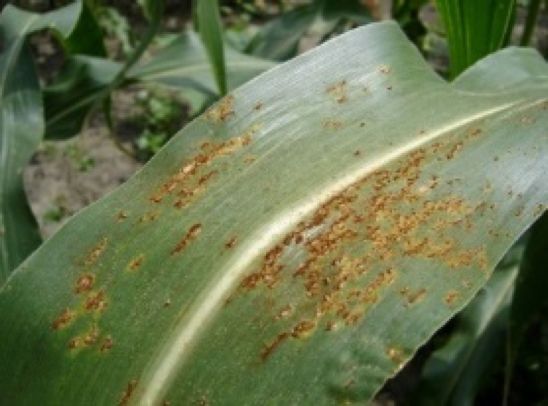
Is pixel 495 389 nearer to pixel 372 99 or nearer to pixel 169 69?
pixel 169 69

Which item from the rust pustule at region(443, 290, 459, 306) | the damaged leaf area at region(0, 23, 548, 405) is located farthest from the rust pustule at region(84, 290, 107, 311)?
the rust pustule at region(443, 290, 459, 306)

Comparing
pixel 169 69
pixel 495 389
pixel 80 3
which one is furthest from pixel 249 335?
pixel 495 389

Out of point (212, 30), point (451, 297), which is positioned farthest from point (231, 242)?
point (212, 30)

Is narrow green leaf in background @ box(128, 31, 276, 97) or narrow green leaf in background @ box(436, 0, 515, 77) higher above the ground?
narrow green leaf in background @ box(436, 0, 515, 77)

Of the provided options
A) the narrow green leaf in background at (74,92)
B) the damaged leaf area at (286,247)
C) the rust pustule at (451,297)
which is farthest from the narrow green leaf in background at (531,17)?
the rust pustule at (451,297)

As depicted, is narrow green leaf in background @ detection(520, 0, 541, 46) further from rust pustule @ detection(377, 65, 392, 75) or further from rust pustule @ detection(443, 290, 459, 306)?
rust pustule @ detection(443, 290, 459, 306)

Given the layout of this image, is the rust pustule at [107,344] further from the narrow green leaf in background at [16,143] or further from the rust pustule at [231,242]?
the narrow green leaf in background at [16,143]
